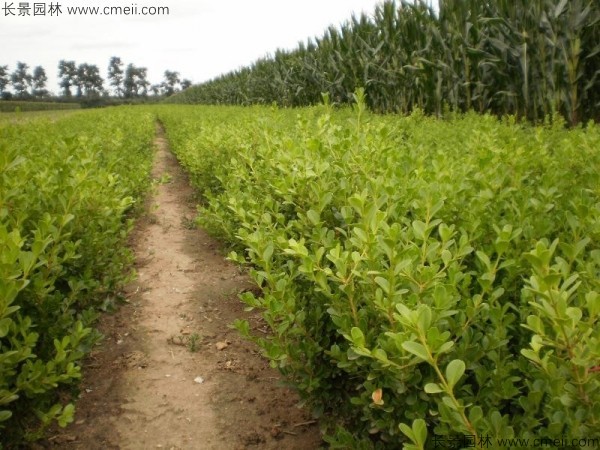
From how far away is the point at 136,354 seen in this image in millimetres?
3465

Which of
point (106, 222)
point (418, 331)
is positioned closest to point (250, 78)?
point (106, 222)

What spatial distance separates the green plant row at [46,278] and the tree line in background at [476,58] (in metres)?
5.76

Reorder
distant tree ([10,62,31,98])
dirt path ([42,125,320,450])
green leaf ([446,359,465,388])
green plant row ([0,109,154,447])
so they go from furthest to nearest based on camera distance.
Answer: distant tree ([10,62,31,98])
dirt path ([42,125,320,450])
green plant row ([0,109,154,447])
green leaf ([446,359,465,388])

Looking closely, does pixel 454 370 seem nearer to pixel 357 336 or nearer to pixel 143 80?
pixel 357 336

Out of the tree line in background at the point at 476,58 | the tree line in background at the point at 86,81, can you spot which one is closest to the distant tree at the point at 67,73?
the tree line in background at the point at 86,81

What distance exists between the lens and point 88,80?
87188mm

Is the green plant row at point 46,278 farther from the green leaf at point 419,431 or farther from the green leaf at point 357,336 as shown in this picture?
the green leaf at point 419,431

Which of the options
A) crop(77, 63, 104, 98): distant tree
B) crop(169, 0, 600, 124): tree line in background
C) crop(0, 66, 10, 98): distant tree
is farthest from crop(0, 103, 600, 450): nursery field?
crop(77, 63, 104, 98): distant tree

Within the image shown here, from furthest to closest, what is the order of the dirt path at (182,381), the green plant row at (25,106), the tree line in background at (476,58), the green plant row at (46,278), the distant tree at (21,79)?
the distant tree at (21,79), the green plant row at (25,106), the tree line in background at (476,58), the dirt path at (182,381), the green plant row at (46,278)

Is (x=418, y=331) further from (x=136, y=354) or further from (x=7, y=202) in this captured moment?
(x=136, y=354)

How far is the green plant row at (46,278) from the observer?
1.77 m

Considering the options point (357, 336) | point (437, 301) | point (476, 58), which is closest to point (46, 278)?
point (357, 336)

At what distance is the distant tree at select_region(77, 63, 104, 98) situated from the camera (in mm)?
86062

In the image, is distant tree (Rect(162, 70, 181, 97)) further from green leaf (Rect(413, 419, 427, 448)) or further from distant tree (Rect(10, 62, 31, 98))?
green leaf (Rect(413, 419, 427, 448))
